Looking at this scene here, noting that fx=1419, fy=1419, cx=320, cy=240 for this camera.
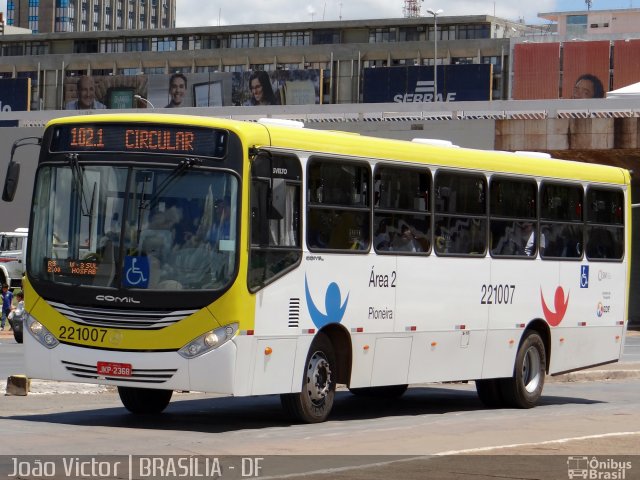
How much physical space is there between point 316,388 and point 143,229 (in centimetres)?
260

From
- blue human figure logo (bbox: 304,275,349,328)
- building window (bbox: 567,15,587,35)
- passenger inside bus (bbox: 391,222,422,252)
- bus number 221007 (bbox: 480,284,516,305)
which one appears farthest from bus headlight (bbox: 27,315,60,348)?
building window (bbox: 567,15,587,35)

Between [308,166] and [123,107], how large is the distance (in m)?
106

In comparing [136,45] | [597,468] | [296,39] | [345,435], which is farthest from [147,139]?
[136,45]

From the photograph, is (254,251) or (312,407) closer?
(254,251)

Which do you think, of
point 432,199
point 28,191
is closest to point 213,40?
point 28,191

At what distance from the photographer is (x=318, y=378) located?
14.8 metres

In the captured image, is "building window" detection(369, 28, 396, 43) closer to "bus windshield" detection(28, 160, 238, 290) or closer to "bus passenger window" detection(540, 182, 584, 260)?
"bus passenger window" detection(540, 182, 584, 260)

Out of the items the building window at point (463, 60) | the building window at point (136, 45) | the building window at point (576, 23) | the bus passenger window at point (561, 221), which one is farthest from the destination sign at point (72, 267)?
the building window at point (576, 23)

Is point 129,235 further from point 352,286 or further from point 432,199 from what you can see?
point 432,199

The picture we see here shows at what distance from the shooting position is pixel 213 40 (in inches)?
5886

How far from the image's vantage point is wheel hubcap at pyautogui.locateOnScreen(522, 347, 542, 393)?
61.3 ft

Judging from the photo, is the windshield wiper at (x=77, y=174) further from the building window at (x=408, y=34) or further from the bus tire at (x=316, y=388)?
the building window at (x=408, y=34)

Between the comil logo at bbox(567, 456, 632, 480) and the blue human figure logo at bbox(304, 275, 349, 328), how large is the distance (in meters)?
3.70

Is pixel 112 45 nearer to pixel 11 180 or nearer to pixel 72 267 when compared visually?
pixel 11 180
